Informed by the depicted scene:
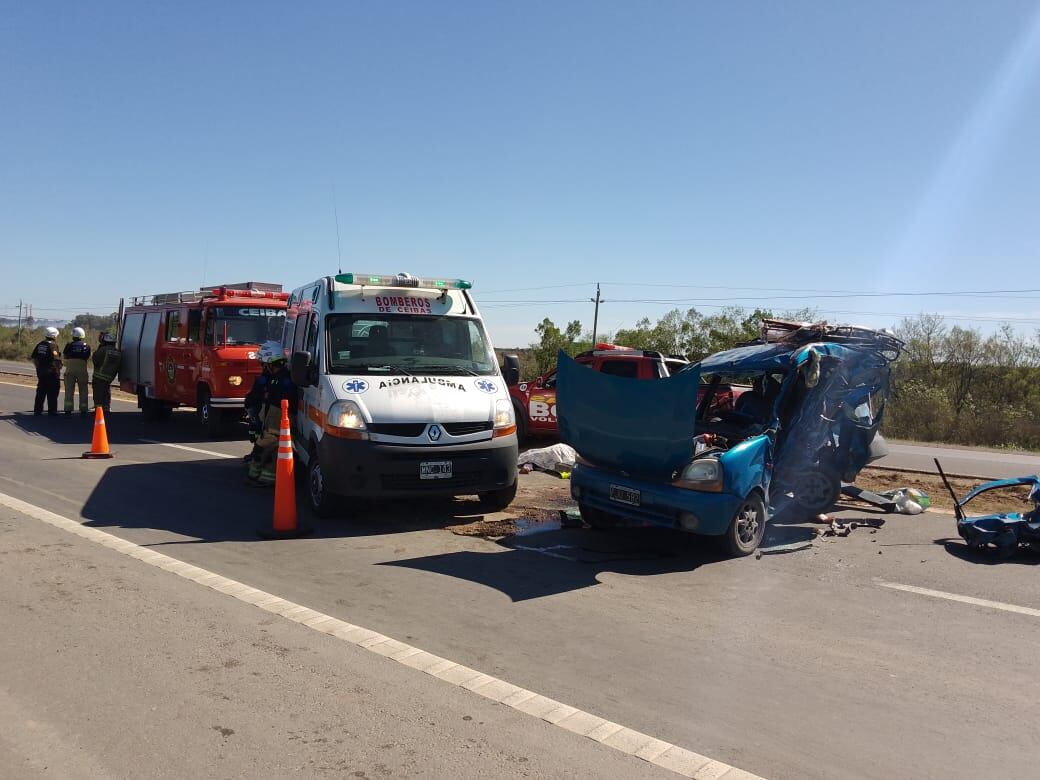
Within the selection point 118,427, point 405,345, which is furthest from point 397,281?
point 118,427

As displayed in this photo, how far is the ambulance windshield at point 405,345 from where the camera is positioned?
896 cm

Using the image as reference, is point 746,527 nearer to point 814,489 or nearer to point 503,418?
point 814,489

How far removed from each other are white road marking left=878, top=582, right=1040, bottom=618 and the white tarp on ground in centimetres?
635

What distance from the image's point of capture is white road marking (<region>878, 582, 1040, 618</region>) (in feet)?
20.1

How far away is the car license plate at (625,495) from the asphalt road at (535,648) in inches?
19.5

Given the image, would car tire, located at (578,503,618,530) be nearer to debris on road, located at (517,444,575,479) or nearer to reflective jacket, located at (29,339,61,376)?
debris on road, located at (517,444,575,479)

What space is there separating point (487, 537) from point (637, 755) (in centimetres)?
450

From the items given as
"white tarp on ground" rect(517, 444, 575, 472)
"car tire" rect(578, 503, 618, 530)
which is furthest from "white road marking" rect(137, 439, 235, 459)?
"car tire" rect(578, 503, 618, 530)

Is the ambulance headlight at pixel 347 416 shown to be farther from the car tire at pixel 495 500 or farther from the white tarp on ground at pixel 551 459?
the white tarp on ground at pixel 551 459

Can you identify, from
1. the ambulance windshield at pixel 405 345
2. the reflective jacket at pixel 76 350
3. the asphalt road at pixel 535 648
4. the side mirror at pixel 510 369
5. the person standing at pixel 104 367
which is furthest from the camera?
the reflective jacket at pixel 76 350

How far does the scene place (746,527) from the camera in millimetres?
7492

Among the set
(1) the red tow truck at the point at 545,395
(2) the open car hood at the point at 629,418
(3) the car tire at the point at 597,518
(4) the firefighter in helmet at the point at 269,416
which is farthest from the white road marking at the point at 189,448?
(2) the open car hood at the point at 629,418

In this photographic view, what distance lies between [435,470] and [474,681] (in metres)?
3.85

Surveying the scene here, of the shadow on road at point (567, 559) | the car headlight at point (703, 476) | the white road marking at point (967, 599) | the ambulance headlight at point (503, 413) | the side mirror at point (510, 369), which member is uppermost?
the side mirror at point (510, 369)
